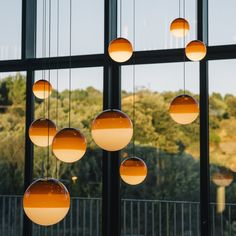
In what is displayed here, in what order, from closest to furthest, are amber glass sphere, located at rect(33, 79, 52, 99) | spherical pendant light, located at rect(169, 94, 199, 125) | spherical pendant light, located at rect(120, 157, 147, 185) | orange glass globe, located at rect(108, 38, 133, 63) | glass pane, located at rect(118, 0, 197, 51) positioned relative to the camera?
spherical pendant light, located at rect(169, 94, 199, 125) < spherical pendant light, located at rect(120, 157, 147, 185) < orange glass globe, located at rect(108, 38, 133, 63) < amber glass sphere, located at rect(33, 79, 52, 99) < glass pane, located at rect(118, 0, 197, 51)

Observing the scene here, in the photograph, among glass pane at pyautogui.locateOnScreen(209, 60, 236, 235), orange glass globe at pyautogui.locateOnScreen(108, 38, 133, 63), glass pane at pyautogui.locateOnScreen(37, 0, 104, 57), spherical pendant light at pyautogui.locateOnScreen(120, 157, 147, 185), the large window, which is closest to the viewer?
spherical pendant light at pyautogui.locateOnScreen(120, 157, 147, 185)

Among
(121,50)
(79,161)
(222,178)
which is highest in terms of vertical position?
(121,50)

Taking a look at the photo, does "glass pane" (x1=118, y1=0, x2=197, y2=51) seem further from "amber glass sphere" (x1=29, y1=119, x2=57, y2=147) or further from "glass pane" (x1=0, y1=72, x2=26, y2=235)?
"amber glass sphere" (x1=29, y1=119, x2=57, y2=147)

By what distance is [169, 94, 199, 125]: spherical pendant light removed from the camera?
3.97 meters

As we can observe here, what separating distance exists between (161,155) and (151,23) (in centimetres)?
150

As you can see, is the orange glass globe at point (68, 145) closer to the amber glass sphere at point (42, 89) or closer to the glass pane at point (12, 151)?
the amber glass sphere at point (42, 89)

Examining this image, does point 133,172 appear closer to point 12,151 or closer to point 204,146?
point 204,146

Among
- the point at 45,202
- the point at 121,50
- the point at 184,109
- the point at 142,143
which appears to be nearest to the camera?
the point at 45,202

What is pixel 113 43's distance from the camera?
4277mm

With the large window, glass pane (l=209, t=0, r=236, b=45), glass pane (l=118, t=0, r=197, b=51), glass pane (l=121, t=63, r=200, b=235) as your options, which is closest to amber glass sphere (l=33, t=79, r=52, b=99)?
the large window

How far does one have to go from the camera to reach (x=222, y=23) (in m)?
5.88

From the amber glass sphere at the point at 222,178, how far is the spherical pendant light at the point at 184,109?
185 centimetres

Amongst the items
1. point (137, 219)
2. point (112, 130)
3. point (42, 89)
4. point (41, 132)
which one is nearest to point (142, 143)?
point (137, 219)

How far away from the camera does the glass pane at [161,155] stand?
5812 mm
